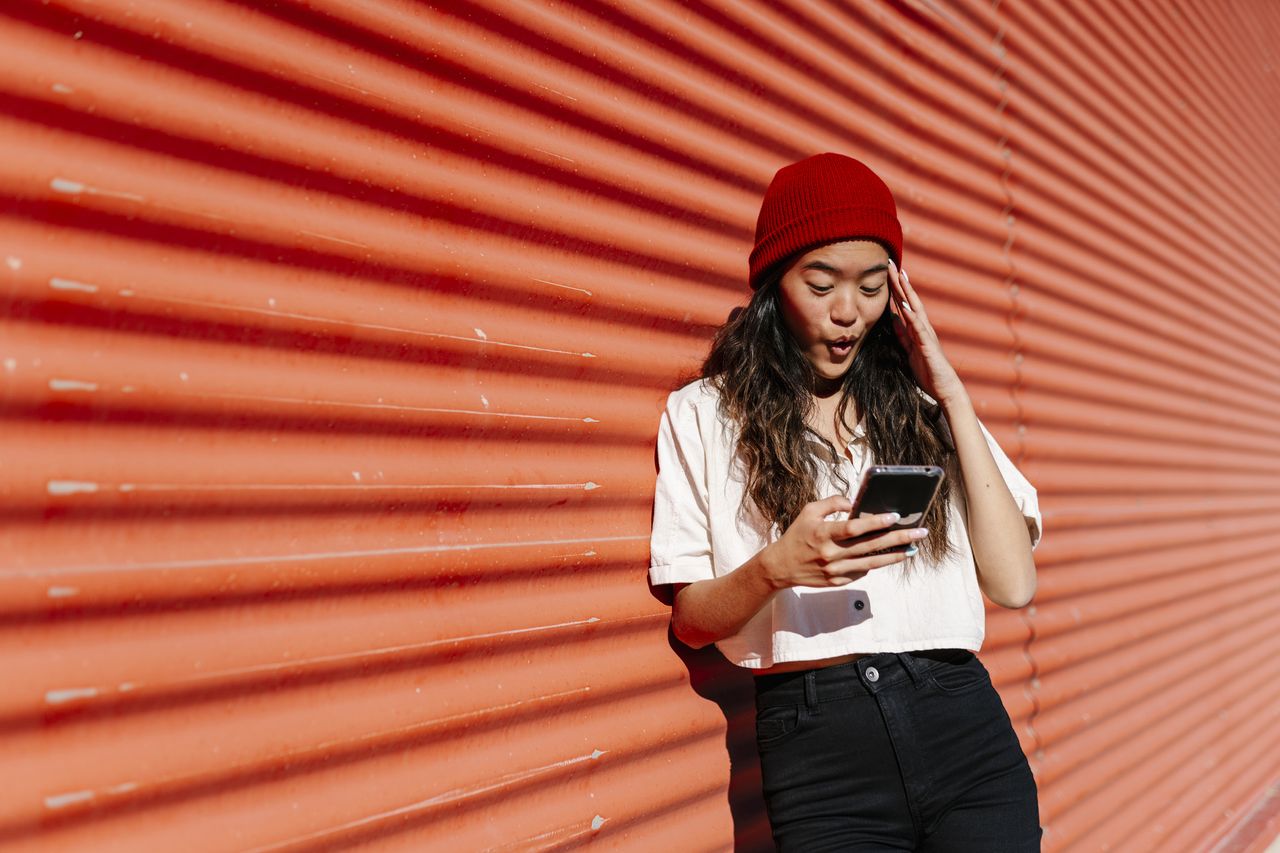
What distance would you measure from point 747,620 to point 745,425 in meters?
0.41

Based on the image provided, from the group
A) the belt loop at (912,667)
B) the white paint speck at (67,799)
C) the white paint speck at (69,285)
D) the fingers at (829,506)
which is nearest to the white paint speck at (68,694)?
the white paint speck at (67,799)

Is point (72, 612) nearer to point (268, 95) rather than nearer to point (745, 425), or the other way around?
point (268, 95)

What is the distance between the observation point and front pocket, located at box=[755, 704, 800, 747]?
183cm

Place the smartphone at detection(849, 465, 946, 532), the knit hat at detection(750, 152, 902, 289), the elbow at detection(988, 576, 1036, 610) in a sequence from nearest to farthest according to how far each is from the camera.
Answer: the smartphone at detection(849, 465, 946, 532)
the knit hat at detection(750, 152, 902, 289)
the elbow at detection(988, 576, 1036, 610)

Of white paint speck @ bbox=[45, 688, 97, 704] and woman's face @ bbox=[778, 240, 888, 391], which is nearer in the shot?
white paint speck @ bbox=[45, 688, 97, 704]

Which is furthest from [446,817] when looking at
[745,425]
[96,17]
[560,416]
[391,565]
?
[96,17]

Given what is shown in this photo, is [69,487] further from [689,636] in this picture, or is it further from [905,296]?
[905,296]

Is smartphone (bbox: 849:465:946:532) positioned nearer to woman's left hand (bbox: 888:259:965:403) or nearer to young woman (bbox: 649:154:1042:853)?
young woman (bbox: 649:154:1042:853)

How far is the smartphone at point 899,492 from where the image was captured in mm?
1554

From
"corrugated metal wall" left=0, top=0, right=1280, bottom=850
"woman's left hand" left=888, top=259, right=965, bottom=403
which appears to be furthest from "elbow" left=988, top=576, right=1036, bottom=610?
"corrugated metal wall" left=0, top=0, right=1280, bottom=850

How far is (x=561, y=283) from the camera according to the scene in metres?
1.95

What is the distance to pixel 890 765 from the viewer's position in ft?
5.73

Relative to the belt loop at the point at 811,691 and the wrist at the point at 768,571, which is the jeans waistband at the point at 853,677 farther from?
the wrist at the point at 768,571

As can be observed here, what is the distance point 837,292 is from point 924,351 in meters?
0.30
